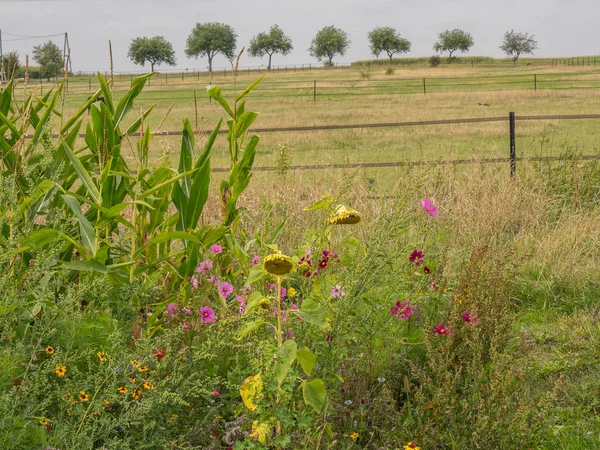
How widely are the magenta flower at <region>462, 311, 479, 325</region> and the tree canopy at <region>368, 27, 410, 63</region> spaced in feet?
322

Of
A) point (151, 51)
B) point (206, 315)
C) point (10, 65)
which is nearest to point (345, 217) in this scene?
point (206, 315)

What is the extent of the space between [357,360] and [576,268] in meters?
2.51

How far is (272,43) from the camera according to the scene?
9738 centimetres

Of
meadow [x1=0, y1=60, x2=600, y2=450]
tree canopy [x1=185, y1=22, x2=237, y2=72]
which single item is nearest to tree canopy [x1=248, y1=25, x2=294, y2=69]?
tree canopy [x1=185, y1=22, x2=237, y2=72]

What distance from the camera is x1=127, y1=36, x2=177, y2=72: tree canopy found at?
91.3m

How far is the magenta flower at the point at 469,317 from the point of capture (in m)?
3.01

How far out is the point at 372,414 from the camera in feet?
9.25

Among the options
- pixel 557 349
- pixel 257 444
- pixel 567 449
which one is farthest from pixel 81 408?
pixel 557 349

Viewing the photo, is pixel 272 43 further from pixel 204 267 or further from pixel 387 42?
pixel 204 267

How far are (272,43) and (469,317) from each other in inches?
3844

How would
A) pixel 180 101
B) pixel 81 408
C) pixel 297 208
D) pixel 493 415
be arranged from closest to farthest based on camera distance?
pixel 81 408 → pixel 493 415 → pixel 297 208 → pixel 180 101

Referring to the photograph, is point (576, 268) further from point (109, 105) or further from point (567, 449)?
point (109, 105)

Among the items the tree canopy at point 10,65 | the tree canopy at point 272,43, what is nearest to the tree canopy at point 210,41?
the tree canopy at point 272,43

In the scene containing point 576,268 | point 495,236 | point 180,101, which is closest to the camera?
point 576,268
